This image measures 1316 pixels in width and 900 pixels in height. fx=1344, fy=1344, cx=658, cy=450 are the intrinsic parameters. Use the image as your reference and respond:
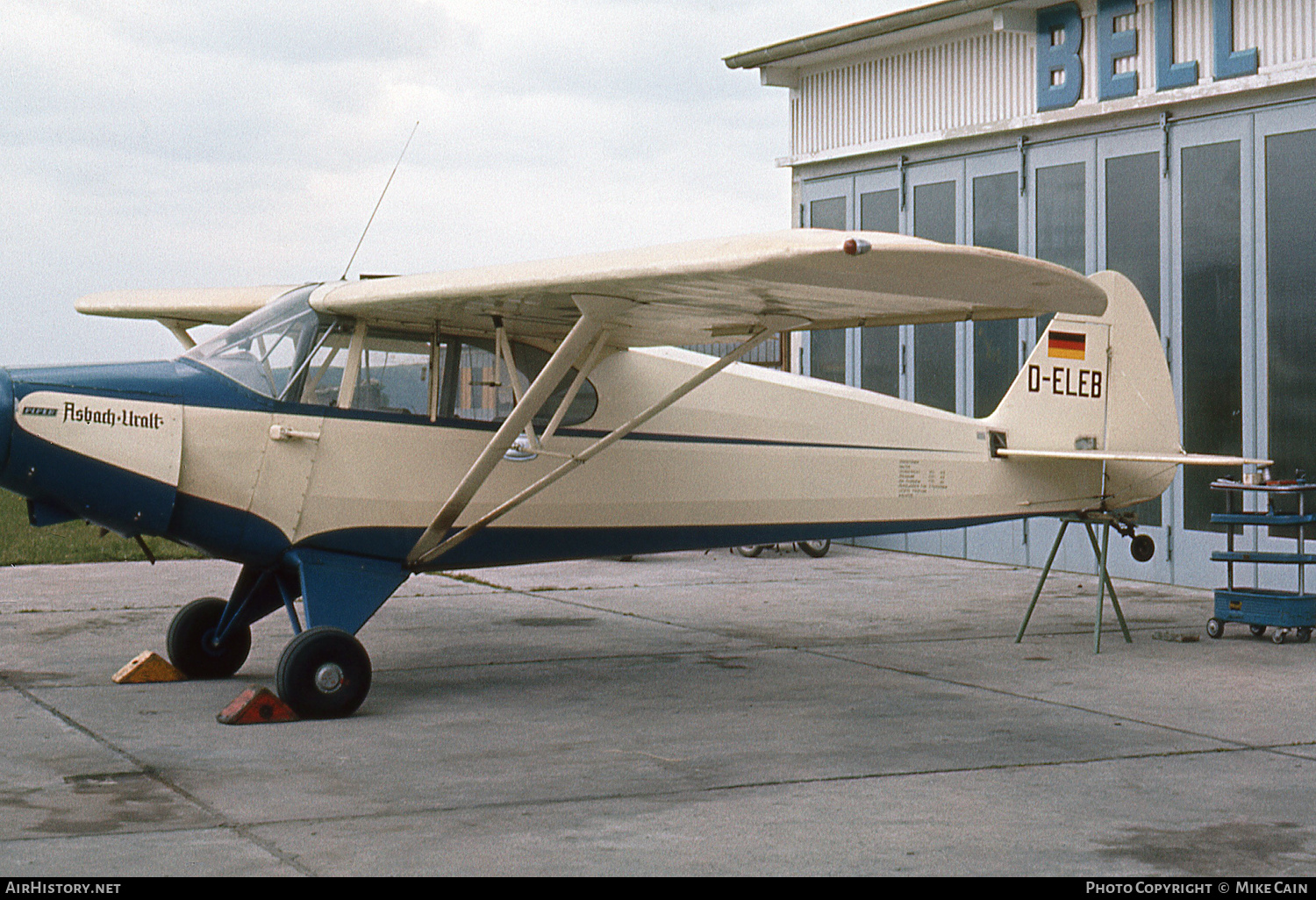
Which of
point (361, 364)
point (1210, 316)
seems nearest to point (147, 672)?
point (361, 364)

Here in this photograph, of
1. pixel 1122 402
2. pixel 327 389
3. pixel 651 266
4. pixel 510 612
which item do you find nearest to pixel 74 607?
pixel 510 612

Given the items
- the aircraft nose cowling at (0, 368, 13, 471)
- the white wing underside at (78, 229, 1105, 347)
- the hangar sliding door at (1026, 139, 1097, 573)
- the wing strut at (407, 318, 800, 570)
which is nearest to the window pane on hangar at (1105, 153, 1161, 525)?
the hangar sliding door at (1026, 139, 1097, 573)

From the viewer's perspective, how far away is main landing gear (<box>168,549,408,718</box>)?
7.03 metres

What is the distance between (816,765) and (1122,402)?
5.37 m

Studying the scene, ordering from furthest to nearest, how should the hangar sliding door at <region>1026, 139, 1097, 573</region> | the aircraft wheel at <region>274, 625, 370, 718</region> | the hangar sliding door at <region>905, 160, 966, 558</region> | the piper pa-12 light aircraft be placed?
the hangar sliding door at <region>905, 160, 966, 558</region> → the hangar sliding door at <region>1026, 139, 1097, 573</region> → the aircraft wheel at <region>274, 625, 370, 718</region> → the piper pa-12 light aircraft

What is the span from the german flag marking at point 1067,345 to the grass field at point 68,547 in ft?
30.4

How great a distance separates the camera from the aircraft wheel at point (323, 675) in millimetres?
7000

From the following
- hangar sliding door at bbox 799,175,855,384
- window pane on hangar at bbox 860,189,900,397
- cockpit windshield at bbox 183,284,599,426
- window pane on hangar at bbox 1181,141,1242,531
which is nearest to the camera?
cockpit windshield at bbox 183,284,599,426

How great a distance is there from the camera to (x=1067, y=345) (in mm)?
10148

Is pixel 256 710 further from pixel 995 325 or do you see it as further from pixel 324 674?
pixel 995 325

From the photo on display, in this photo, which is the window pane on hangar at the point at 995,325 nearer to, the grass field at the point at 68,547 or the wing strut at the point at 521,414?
the wing strut at the point at 521,414

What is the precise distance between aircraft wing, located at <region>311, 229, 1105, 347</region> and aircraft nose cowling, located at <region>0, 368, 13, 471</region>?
5.51 ft

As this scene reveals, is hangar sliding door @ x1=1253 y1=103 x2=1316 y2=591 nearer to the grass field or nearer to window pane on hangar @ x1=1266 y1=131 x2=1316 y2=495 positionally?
window pane on hangar @ x1=1266 y1=131 x2=1316 y2=495

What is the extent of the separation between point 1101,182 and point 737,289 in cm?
895
